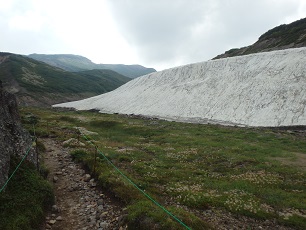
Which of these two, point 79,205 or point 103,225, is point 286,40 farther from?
point 103,225

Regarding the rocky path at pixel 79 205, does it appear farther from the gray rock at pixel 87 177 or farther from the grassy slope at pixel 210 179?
the grassy slope at pixel 210 179

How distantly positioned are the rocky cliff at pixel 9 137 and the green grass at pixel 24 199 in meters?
0.57

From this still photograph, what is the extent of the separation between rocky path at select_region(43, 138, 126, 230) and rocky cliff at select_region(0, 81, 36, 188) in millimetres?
2727

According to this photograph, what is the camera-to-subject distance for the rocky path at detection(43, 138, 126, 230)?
38.4 feet

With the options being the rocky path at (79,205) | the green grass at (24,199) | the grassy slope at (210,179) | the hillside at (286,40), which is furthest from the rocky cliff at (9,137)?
the hillside at (286,40)

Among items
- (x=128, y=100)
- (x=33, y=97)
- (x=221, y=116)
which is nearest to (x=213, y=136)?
(x=221, y=116)

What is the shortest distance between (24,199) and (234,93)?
56643mm

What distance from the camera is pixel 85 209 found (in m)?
13.1

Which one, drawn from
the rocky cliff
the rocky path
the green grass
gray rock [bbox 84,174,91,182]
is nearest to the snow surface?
gray rock [bbox 84,174,91,182]

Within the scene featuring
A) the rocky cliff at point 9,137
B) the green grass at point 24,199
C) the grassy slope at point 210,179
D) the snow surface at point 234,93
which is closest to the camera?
the green grass at point 24,199

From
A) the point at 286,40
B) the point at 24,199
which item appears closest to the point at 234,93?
the point at 24,199

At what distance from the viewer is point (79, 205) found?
13492mm

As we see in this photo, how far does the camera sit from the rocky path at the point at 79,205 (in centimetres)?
1170

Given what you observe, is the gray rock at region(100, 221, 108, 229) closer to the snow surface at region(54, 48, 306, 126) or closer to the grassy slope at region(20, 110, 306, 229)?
the grassy slope at region(20, 110, 306, 229)
